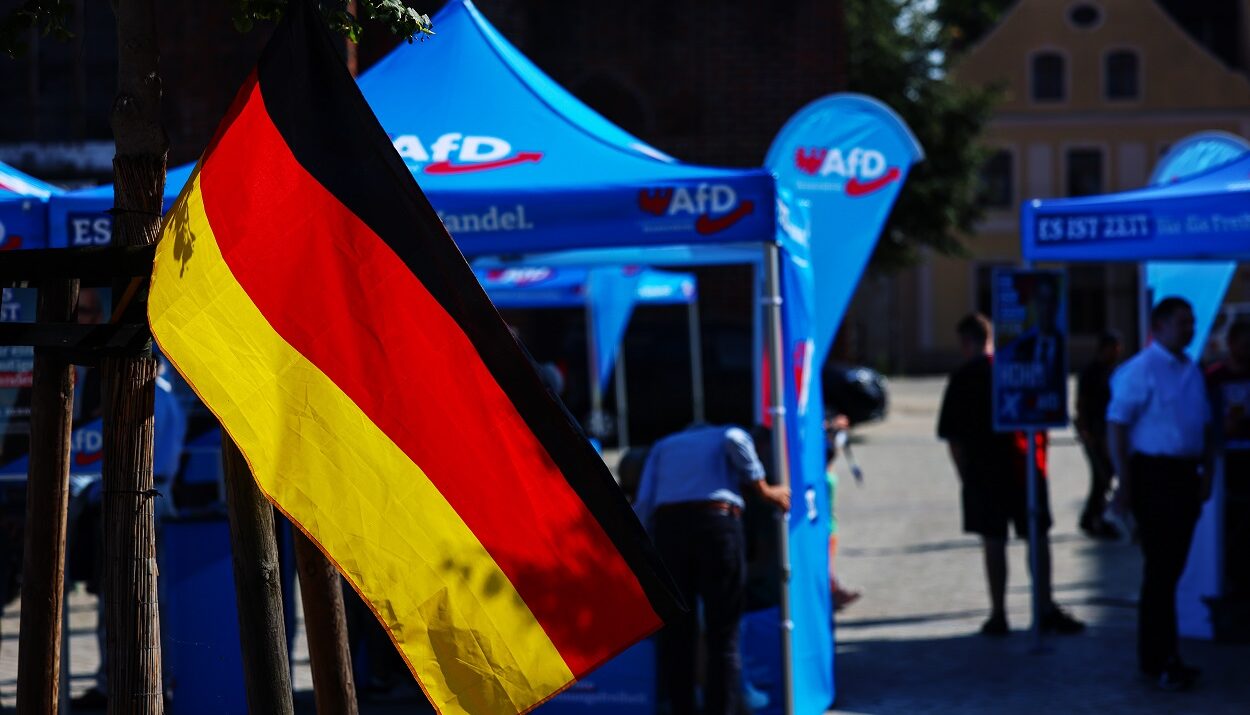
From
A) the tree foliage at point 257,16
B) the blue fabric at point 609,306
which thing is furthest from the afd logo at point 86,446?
the blue fabric at point 609,306

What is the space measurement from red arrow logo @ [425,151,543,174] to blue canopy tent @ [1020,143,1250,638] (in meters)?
3.11

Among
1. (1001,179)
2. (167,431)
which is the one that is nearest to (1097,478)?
(167,431)

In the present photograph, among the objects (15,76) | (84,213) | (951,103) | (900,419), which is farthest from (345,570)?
(951,103)

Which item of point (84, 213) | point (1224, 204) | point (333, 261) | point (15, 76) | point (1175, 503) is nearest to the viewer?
point (333, 261)

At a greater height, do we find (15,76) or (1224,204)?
(15,76)

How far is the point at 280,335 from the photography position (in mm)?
3518

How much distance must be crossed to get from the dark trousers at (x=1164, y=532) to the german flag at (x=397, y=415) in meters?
4.83

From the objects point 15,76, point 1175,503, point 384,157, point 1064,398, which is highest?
point 15,76

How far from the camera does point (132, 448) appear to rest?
3.83 m

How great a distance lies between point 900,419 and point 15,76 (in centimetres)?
1619

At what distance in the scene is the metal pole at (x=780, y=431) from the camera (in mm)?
6965

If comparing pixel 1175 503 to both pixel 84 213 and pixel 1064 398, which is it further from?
pixel 84 213

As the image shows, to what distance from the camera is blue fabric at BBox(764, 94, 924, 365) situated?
8898 mm

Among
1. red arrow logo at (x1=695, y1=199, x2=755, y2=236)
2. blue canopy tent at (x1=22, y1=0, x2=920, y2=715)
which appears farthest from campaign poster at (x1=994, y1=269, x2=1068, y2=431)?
red arrow logo at (x1=695, y1=199, x2=755, y2=236)
